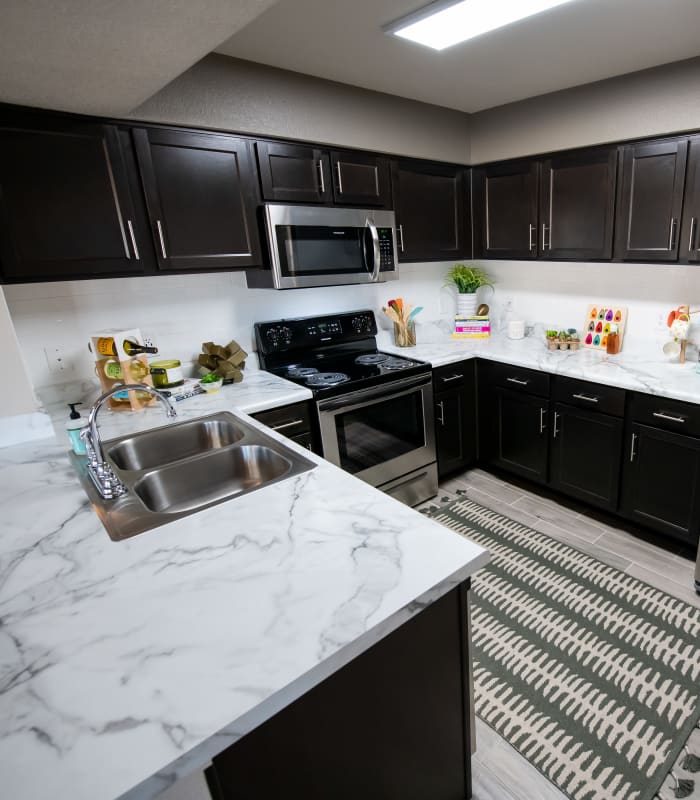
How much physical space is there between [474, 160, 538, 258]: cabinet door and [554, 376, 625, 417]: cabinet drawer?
2.83 feet

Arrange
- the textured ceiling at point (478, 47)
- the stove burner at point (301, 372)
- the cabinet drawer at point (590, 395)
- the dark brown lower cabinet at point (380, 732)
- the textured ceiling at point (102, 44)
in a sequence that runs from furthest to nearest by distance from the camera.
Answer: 1. the stove burner at point (301, 372)
2. the cabinet drawer at point (590, 395)
3. the textured ceiling at point (478, 47)
4. the textured ceiling at point (102, 44)
5. the dark brown lower cabinet at point (380, 732)

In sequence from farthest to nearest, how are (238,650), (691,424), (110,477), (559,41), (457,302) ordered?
(457,302)
(691,424)
(559,41)
(110,477)
(238,650)

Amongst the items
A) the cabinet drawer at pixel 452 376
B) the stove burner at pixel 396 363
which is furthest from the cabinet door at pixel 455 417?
the stove burner at pixel 396 363

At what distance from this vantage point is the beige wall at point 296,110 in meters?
1.95

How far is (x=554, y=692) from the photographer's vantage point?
1661mm

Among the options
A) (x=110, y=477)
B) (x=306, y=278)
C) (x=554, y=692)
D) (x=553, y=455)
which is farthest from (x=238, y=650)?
(x=553, y=455)

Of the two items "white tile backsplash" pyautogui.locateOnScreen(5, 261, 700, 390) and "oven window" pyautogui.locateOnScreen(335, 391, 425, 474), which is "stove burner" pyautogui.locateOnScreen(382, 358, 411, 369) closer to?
"oven window" pyautogui.locateOnScreen(335, 391, 425, 474)

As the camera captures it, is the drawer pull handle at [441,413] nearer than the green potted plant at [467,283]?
Yes

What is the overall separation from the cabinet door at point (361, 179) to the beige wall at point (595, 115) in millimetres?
813

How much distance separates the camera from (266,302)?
8.86ft

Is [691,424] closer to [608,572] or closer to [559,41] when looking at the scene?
[608,572]

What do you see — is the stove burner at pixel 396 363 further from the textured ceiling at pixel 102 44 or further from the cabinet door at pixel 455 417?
the textured ceiling at pixel 102 44

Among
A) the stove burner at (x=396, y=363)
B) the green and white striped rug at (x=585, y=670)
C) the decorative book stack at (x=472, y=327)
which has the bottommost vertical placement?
the green and white striped rug at (x=585, y=670)

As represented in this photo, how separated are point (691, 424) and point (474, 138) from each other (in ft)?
7.06
